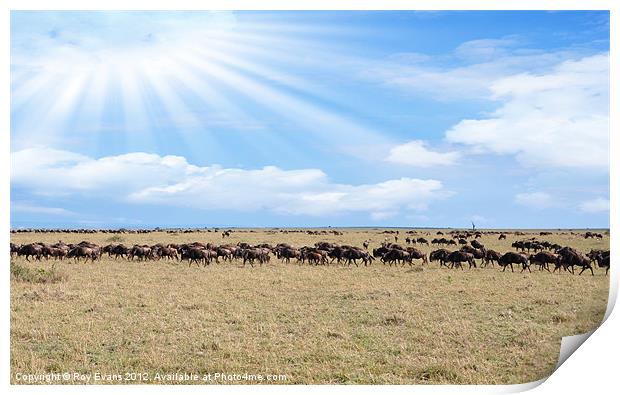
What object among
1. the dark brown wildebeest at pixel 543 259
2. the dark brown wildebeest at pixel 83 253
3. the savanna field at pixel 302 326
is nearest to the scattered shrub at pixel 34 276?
the savanna field at pixel 302 326

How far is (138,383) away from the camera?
27.7 feet

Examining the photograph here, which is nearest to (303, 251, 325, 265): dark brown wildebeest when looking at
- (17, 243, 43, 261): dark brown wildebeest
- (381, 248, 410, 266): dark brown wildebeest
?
(381, 248, 410, 266): dark brown wildebeest

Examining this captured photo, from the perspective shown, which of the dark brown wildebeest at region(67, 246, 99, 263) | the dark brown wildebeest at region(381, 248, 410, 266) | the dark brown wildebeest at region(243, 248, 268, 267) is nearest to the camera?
the dark brown wildebeest at region(243, 248, 268, 267)

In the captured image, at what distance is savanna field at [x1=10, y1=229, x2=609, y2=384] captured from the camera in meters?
8.98

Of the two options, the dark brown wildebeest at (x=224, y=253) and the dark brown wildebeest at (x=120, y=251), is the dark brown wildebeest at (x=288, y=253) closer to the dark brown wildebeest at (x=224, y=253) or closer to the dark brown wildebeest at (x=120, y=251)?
the dark brown wildebeest at (x=224, y=253)

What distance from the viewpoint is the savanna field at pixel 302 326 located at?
898cm

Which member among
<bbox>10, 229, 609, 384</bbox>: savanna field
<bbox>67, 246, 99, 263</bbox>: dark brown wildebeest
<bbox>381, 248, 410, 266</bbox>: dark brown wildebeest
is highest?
<bbox>381, 248, 410, 266</bbox>: dark brown wildebeest

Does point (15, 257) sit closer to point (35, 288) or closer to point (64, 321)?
point (35, 288)

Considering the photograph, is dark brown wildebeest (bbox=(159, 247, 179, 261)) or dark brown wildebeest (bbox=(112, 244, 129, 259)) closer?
dark brown wildebeest (bbox=(159, 247, 179, 261))

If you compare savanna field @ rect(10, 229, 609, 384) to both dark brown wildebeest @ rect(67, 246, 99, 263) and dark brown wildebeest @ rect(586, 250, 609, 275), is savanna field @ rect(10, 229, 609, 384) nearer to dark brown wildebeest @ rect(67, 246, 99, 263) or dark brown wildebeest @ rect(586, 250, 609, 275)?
dark brown wildebeest @ rect(586, 250, 609, 275)

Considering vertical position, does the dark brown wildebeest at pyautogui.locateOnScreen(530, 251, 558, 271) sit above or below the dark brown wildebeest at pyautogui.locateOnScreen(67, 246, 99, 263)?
above

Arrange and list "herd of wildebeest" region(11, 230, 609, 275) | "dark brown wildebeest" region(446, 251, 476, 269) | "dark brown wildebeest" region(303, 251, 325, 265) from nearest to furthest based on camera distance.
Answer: "herd of wildebeest" region(11, 230, 609, 275) < "dark brown wildebeest" region(446, 251, 476, 269) < "dark brown wildebeest" region(303, 251, 325, 265)

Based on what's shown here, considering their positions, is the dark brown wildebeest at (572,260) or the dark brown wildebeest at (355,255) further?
the dark brown wildebeest at (355,255)
